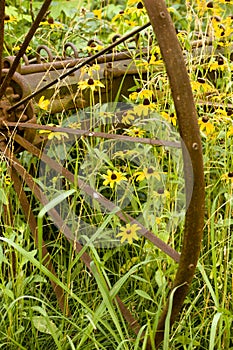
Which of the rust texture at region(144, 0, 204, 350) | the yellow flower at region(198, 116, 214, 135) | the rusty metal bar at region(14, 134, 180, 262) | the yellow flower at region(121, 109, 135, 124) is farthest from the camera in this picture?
the yellow flower at region(121, 109, 135, 124)

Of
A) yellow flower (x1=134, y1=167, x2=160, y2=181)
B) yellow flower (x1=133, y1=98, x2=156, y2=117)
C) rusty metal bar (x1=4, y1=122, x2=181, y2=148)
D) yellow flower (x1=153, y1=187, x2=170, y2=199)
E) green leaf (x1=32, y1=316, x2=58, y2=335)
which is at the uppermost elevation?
yellow flower (x1=133, y1=98, x2=156, y2=117)

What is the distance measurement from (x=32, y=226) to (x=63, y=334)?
0.33 meters

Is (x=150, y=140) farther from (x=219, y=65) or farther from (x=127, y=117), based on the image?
(x=219, y=65)

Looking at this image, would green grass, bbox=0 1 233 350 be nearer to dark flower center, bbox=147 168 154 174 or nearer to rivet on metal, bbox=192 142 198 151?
dark flower center, bbox=147 168 154 174

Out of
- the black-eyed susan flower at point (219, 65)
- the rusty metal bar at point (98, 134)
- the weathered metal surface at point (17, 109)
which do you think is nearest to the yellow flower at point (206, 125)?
the black-eyed susan flower at point (219, 65)

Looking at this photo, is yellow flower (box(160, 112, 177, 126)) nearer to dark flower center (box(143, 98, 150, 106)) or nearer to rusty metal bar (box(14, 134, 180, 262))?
dark flower center (box(143, 98, 150, 106))

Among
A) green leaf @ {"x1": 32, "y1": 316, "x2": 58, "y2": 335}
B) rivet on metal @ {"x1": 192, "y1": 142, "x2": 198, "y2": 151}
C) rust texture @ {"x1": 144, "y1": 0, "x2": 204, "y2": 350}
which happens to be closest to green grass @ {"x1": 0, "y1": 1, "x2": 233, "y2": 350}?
green leaf @ {"x1": 32, "y1": 316, "x2": 58, "y2": 335}

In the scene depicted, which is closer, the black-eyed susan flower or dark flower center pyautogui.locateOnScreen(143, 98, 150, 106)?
dark flower center pyautogui.locateOnScreen(143, 98, 150, 106)

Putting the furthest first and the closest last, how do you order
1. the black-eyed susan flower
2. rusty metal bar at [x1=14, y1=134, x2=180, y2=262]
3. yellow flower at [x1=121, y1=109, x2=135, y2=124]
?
the black-eyed susan flower < yellow flower at [x1=121, y1=109, x2=135, y2=124] < rusty metal bar at [x1=14, y1=134, x2=180, y2=262]

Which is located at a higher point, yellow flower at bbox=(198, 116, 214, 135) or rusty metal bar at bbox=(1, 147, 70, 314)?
yellow flower at bbox=(198, 116, 214, 135)

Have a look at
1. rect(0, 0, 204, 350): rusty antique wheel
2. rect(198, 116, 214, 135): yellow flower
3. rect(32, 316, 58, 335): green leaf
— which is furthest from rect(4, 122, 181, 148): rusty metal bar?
rect(32, 316, 58, 335): green leaf

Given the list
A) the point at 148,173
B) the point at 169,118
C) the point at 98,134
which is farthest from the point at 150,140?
Result: the point at 169,118

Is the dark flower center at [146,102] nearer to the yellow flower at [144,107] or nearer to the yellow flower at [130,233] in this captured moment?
the yellow flower at [144,107]

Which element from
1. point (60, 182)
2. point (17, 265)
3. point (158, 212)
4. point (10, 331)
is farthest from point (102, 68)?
point (10, 331)
